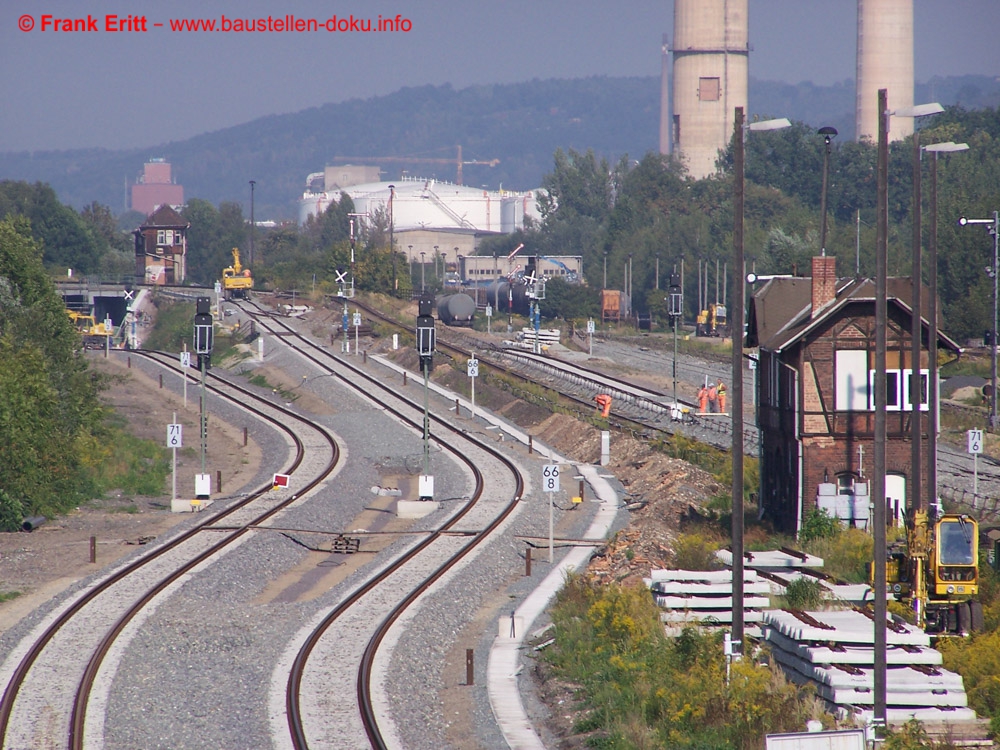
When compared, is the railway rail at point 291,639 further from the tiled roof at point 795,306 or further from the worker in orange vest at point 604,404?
the worker in orange vest at point 604,404

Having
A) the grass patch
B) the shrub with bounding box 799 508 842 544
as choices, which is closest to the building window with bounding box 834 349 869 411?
the shrub with bounding box 799 508 842 544

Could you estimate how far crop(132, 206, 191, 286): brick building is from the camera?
6063 inches

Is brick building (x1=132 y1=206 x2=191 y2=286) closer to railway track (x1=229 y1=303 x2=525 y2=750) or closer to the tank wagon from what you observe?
the tank wagon

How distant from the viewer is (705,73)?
632 ft

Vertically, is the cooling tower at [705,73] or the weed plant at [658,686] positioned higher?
the cooling tower at [705,73]

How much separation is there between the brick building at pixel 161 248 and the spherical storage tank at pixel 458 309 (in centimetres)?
6571

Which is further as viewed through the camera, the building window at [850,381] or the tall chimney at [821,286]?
the tall chimney at [821,286]

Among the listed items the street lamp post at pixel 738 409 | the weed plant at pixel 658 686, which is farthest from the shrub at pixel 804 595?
the street lamp post at pixel 738 409

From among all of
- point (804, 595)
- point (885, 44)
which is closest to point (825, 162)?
point (804, 595)

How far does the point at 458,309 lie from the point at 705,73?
110402 millimetres

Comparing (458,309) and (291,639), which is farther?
(458,309)

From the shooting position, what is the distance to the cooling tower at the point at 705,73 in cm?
19162

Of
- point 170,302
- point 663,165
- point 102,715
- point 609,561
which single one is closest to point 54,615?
point 102,715

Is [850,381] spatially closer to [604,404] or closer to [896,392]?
[896,392]
